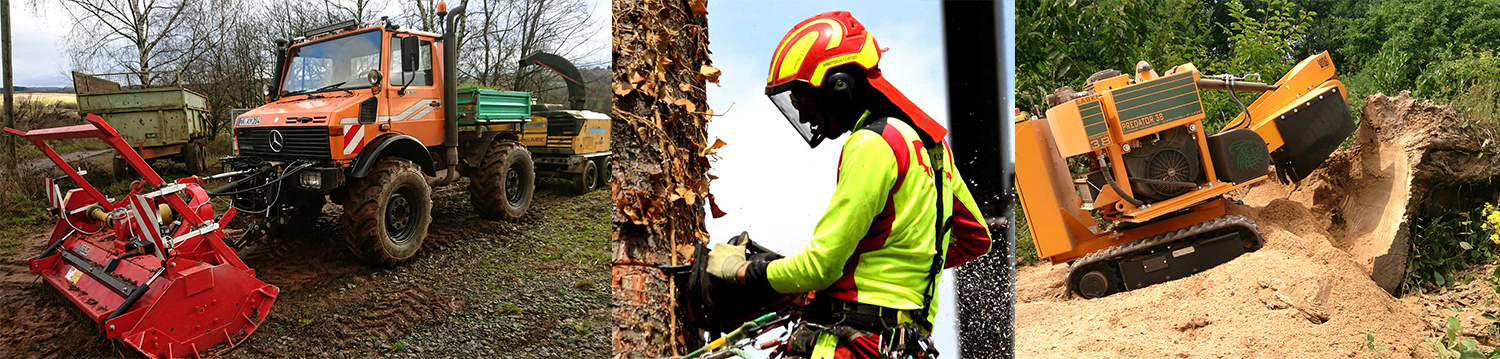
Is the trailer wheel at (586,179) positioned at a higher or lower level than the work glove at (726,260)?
higher

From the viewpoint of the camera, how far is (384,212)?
3379 mm

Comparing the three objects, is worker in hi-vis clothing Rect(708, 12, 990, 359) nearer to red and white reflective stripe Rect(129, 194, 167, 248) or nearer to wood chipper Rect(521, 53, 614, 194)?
wood chipper Rect(521, 53, 614, 194)

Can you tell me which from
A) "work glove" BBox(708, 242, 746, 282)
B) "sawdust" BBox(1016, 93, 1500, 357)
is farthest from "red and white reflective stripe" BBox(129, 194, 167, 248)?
"sawdust" BBox(1016, 93, 1500, 357)

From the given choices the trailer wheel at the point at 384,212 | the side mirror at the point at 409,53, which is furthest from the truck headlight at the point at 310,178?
the side mirror at the point at 409,53

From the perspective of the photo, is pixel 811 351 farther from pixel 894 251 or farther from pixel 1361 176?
pixel 1361 176

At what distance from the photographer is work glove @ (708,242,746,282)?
2.31 meters

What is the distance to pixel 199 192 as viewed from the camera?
10.4 ft

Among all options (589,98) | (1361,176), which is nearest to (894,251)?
(589,98)

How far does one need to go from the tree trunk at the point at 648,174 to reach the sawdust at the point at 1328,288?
12.5 ft

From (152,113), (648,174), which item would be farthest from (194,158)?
(648,174)

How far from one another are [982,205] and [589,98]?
2.08 meters

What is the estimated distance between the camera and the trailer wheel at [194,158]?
10.3 feet

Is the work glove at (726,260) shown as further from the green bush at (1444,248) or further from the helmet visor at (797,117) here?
the green bush at (1444,248)

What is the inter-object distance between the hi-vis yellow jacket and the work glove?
16 centimetres
